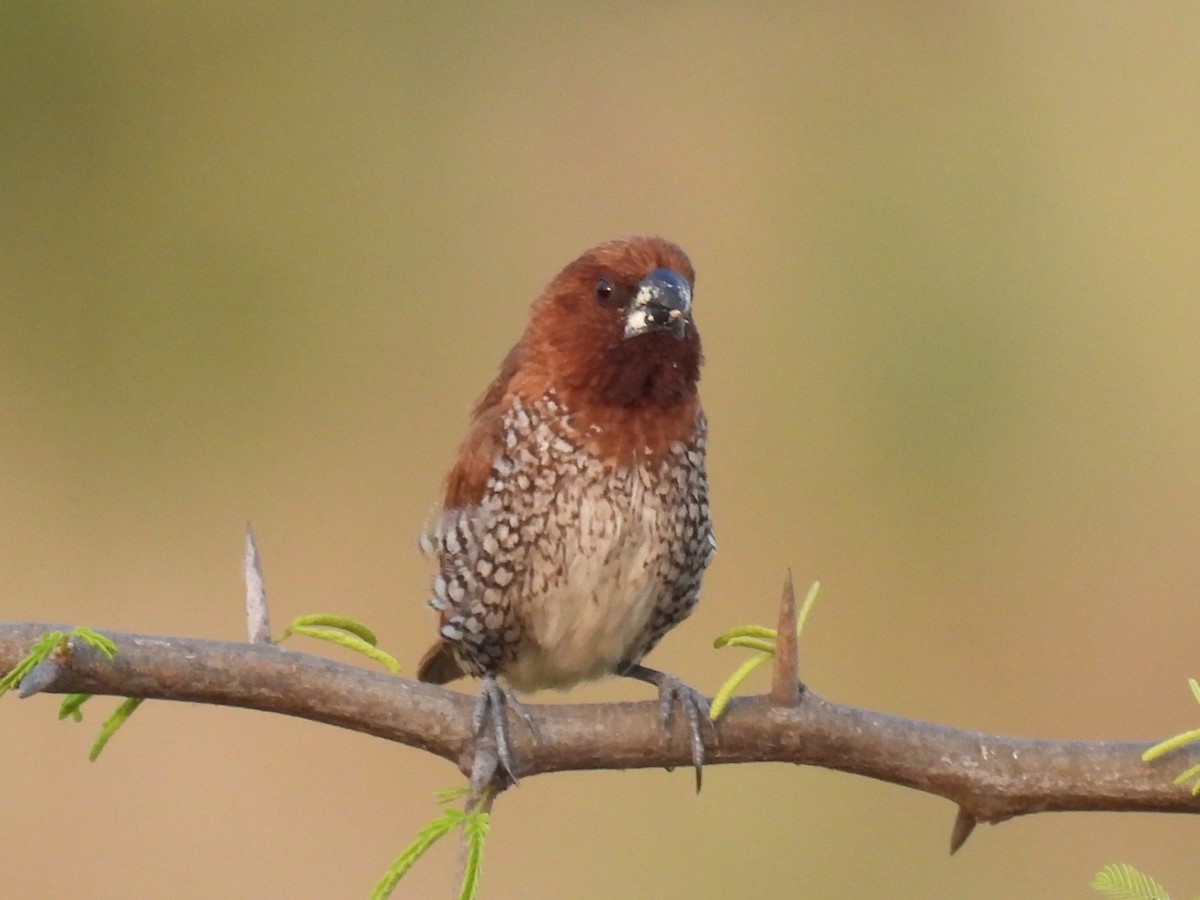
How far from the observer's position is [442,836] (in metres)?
1.21

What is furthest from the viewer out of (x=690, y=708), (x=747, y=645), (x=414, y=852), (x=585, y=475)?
(x=585, y=475)

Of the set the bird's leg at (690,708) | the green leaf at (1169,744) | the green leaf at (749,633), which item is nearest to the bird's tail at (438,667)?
the bird's leg at (690,708)

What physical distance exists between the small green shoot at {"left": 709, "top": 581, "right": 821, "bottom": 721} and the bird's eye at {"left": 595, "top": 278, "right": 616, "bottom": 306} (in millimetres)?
635

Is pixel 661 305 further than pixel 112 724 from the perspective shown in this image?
Yes

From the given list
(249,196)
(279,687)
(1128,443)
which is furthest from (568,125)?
(279,687)

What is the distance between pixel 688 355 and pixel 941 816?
1.59 meters

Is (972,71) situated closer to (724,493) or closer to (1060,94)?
(1060,94)

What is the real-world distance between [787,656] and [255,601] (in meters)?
0.51

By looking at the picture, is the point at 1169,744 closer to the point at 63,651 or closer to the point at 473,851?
the point at 473,851

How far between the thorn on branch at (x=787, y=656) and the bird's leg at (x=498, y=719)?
0.25 metres

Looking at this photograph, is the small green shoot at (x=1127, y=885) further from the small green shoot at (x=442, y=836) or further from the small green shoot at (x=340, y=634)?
the small green shoot at (x=340, y=634)

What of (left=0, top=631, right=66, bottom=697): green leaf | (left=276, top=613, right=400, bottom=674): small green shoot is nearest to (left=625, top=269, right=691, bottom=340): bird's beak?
(left=276, top=613, right=400, bottom=674): small green shoot

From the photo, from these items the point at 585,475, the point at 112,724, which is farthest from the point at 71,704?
the point at 585,475

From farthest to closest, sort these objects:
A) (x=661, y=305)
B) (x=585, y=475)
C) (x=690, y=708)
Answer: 1. (x=585, y=475)
2. (x=661, y=305)
3. (x=690, y=708)
